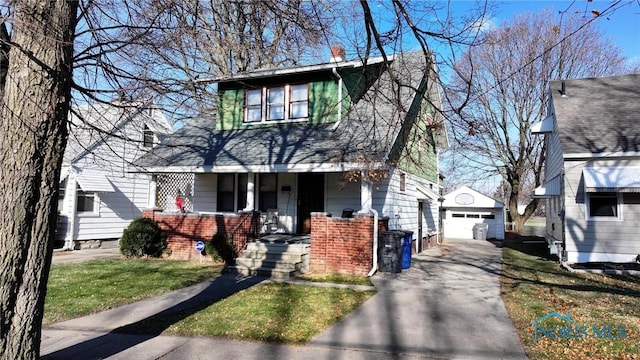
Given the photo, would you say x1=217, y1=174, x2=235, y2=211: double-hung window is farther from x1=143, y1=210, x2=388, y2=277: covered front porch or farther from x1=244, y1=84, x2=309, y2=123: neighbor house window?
x1=244, y1=84, x2=309, y2=123: neighbor house window

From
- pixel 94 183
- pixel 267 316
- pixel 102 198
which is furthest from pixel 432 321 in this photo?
pixel 102 198

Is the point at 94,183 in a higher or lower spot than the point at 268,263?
higher

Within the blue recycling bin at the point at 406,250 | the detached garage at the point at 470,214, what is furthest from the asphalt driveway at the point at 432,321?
the detached garage at the point at 470,214

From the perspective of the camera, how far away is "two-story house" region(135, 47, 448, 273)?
426 inches

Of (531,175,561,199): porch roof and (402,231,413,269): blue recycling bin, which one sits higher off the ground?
(531,175,561,199): porch roof

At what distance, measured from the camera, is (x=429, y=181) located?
62.0 ft

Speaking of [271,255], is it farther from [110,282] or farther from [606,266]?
[606,266]

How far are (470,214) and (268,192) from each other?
62.6 feet

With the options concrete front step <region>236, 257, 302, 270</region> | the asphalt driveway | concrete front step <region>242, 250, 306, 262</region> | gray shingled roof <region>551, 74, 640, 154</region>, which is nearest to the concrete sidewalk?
the asphalt driveway

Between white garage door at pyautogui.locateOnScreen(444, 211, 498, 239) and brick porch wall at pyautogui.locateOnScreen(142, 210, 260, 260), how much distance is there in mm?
19914

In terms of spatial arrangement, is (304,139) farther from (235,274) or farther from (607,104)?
(607,104)

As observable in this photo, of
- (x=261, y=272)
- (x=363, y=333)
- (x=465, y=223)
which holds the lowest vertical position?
(x=363, y=333)

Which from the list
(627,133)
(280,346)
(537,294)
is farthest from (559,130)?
(280,346)

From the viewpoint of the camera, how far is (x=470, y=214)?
28.8 metres
